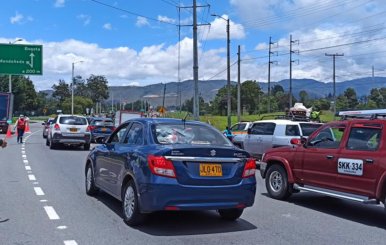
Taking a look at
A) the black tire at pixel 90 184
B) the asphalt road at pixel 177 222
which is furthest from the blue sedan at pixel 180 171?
the black tire at pixel 90 184

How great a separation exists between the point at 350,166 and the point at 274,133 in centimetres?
802

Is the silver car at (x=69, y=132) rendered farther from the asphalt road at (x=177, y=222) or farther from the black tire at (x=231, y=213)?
the black tire at (x=231, y=213)

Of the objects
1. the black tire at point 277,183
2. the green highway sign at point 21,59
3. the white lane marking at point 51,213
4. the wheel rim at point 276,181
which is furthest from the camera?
the green highway sign at point 21,59

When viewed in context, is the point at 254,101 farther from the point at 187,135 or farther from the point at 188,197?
the point at 188,197

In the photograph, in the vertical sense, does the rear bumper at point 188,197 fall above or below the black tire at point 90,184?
above

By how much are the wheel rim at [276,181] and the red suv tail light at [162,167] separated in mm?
4036

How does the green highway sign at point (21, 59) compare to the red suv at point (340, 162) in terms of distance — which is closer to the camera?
the red suv at point (340, 162)

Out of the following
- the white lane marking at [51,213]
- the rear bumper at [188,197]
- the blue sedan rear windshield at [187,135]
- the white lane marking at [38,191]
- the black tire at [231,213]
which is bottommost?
the white lane marking at [38,191]

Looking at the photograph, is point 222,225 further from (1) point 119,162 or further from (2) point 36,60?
(2) point 36,60

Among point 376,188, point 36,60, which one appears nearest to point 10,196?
point 376,188

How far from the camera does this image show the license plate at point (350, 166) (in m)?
8.25

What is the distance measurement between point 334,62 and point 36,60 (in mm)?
56423

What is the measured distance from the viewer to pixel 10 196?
1002 centimetres

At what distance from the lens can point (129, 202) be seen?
296 inches
